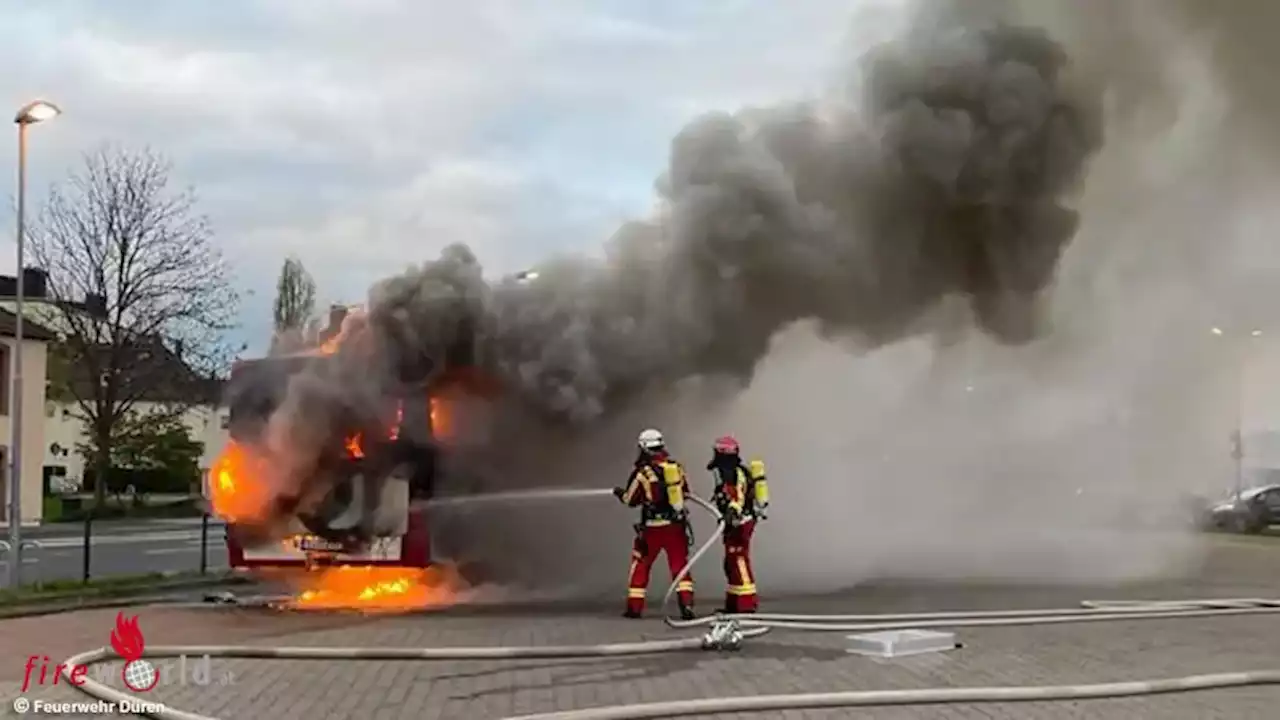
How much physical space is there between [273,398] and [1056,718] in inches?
309

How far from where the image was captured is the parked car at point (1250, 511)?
26.9m

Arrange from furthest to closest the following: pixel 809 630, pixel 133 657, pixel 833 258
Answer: pixel 833 258 → pixel 809 630 → pixel 133 657

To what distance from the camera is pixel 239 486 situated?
39.3 ft

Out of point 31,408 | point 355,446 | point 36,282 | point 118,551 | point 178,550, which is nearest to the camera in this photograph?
point 355,446

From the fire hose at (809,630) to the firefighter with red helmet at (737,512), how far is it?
0.66 ft

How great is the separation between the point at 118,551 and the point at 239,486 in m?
11.1

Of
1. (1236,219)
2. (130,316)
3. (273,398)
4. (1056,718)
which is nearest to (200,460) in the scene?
(130,316)

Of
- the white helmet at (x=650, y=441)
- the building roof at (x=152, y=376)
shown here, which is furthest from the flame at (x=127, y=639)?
the building roof at (x=152, y=376)

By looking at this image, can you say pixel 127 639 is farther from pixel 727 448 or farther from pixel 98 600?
pixel 727 448

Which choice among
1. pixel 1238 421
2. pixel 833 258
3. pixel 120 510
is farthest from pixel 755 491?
pixel 120 510

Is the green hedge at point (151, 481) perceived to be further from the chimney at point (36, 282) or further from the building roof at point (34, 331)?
the building roof at point (34, 331)

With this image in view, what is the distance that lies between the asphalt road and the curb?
192 centimetres

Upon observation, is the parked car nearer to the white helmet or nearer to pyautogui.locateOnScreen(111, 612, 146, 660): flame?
the white helmet

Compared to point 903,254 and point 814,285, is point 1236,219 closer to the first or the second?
point 903,254
